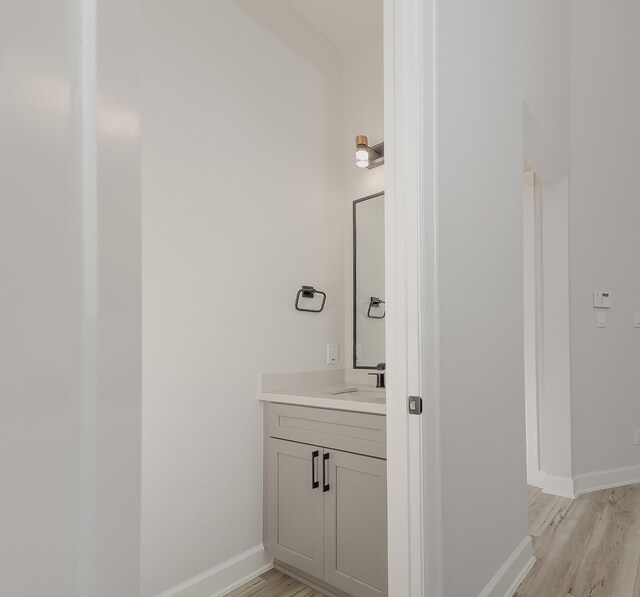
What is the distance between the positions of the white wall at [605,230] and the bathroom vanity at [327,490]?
1.74 metres

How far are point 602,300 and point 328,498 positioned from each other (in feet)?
7.89

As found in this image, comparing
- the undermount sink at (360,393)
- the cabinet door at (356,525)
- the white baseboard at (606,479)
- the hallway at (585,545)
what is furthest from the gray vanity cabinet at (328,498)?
the white baseboard at (606,479)

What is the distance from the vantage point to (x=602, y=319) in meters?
3.13

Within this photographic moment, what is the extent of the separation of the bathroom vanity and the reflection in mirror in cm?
49

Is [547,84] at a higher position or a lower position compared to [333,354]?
higher

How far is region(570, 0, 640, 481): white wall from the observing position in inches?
119

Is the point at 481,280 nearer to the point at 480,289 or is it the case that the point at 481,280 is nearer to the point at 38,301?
the point at 480,289

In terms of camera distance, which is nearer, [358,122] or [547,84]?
[547,84]

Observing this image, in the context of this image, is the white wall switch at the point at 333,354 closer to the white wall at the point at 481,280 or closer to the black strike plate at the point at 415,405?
the white wall at the point at 481,280

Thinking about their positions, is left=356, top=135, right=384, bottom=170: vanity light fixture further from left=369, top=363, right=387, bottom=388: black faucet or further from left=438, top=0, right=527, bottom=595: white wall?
left=369, top=363, right=387, bottom=388: black faucet

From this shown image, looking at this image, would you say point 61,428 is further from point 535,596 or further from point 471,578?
point 535,596

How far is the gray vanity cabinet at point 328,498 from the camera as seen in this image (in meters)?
1.73

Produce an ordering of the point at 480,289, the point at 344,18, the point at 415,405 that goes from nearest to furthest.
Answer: the point at 415,405 < the point at 480,289 < the point at 344,18

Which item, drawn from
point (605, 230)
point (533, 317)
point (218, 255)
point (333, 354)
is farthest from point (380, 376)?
point (605, 230)
